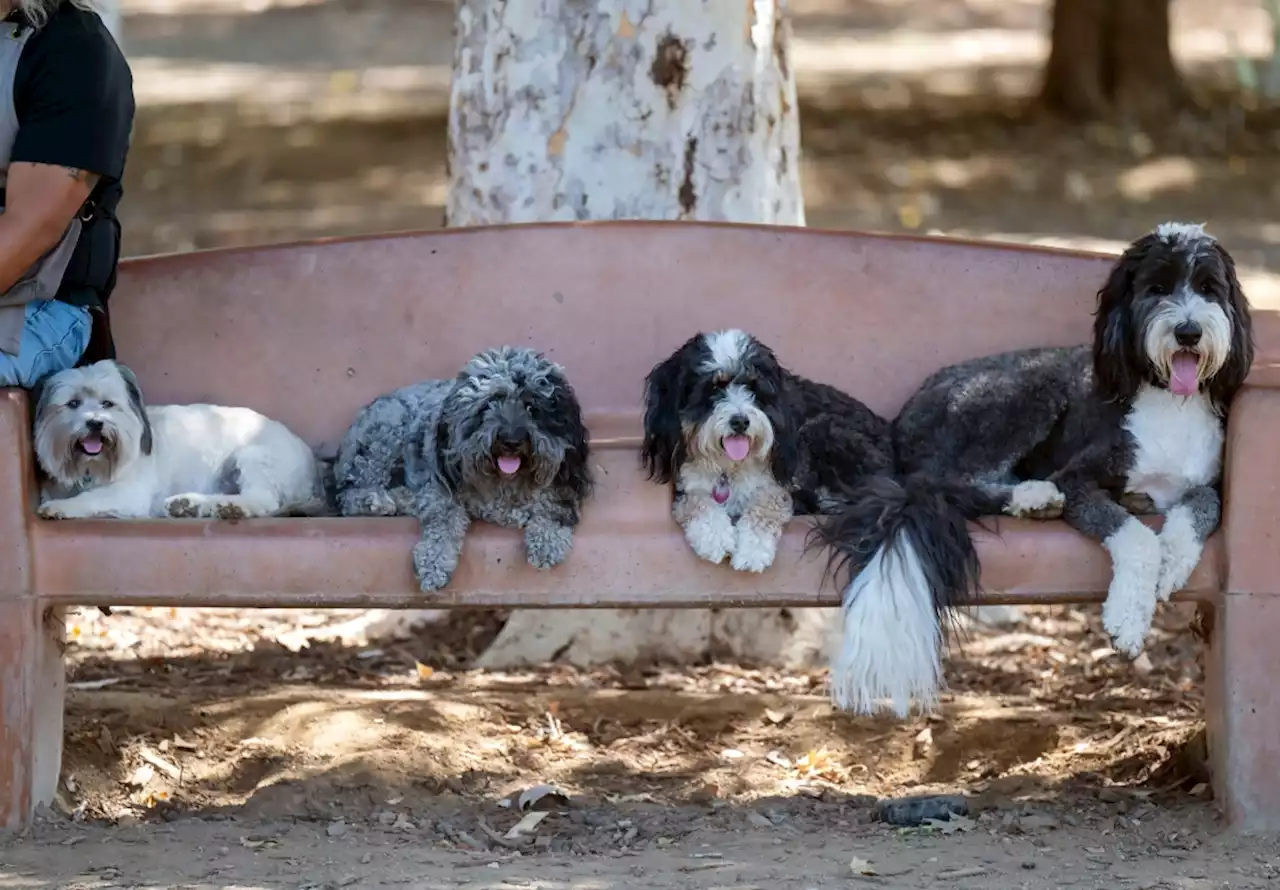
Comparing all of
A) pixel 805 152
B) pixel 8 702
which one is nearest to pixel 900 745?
pixel 8 702

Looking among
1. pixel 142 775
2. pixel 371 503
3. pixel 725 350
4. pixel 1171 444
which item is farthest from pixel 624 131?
pixel 142 775

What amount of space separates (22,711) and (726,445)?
6.38 feet

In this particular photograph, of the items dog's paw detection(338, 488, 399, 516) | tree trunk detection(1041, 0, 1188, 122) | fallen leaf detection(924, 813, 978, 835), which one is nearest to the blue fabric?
dog's paw detection(338, 488, 399, 516)

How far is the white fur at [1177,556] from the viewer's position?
4824 mm

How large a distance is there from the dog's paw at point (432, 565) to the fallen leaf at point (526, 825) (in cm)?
66

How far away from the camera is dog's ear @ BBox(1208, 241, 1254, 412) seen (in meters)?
4.88

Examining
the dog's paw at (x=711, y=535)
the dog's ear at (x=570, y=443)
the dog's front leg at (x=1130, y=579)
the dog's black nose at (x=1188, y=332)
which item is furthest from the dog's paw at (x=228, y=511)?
the dog's black nose at (x=1188, y=332)

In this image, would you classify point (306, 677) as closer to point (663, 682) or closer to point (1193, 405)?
point (663, 682)

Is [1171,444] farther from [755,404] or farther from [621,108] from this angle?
[621,108]

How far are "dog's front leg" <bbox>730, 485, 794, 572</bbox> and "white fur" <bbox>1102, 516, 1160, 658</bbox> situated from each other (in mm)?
861

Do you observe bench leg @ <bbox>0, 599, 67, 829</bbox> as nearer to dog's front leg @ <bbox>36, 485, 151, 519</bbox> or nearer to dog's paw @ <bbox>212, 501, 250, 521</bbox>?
dog's front leg @ <bbox>36, 485, 151, 519</bbox>

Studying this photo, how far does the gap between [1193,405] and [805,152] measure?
10860mm

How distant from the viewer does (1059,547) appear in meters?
4.89

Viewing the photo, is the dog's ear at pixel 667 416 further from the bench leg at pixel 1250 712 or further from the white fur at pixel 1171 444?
the bench leg at pixel 1250 712
